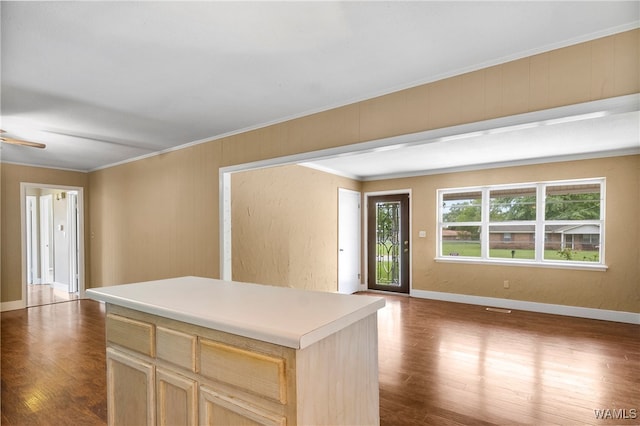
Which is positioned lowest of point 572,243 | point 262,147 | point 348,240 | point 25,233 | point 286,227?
point 348,240

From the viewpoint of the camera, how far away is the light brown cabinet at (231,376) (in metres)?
1.05

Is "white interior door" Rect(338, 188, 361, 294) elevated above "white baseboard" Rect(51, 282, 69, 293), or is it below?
above

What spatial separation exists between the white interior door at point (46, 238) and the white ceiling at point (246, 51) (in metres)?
4.92

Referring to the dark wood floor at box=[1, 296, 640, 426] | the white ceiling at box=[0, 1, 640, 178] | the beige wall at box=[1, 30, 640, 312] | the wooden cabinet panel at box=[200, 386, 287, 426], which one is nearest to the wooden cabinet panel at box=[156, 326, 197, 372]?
the wooden cabinet panel at box=[200, 386, 287, 426]

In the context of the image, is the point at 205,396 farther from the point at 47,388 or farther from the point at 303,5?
the point at 47,388

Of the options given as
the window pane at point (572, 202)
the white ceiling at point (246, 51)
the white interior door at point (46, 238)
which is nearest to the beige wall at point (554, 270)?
the window pane at point (572, 202)

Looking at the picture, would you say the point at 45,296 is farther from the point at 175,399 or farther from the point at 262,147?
the point at 175,399

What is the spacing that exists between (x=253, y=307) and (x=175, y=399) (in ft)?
1.70

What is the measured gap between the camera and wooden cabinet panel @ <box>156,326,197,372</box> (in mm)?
1314

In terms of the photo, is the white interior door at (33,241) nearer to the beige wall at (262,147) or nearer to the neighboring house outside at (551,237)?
the beige wall at (262,147)

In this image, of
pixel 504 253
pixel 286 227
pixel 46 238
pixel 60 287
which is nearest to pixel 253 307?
pixel 286 227

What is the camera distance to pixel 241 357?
3.77 feet

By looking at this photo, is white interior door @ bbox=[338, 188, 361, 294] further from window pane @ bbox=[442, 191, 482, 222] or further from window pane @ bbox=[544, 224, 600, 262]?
window pane @ bbox=[544, 224, 600, 262]

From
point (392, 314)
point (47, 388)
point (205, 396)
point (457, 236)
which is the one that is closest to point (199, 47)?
point (205, 396)
